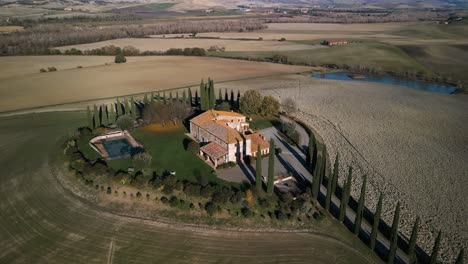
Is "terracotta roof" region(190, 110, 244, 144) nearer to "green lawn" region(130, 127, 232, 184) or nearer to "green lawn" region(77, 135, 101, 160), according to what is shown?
"green lawn" region(130, 127, 232, 184)

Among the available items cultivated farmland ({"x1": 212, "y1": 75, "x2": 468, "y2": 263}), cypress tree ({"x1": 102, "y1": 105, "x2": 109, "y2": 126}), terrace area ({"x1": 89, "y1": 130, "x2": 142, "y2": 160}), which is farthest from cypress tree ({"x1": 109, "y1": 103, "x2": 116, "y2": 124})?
cultivated farmland ({"x1": 212, "y1": 75, "x2": 468, "y2": 263})

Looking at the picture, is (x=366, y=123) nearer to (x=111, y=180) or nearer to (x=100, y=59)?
(x=111, y=180)

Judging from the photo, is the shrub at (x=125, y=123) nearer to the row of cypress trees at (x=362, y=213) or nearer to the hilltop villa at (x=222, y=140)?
the hilltop villa at (x=222, y=140)

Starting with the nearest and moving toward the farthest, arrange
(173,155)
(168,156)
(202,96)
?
(168,156), (173,155), (202,96)

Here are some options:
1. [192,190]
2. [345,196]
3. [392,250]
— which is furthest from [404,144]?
[192,190]

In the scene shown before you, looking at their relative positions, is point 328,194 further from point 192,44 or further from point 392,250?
point 192,44

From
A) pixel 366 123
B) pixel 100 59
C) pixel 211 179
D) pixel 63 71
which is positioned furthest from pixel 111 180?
pixel 100 59

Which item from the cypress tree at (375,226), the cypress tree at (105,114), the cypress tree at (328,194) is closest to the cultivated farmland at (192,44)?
the cypress tree at (105,114)
